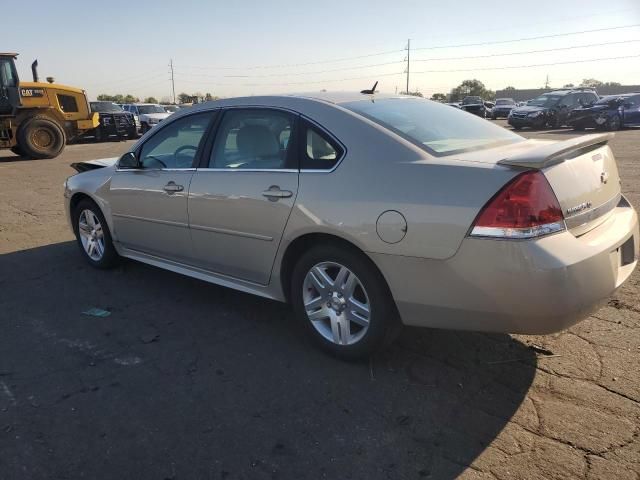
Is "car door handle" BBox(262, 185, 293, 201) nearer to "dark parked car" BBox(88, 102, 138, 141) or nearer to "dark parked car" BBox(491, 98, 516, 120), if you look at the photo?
"dark parked car" BBox(88, 102, 138, 141)

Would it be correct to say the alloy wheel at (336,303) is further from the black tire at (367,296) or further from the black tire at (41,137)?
the black tire at (41,137)

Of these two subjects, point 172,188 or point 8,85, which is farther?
point 8,85

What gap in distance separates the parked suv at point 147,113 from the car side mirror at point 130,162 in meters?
23.4

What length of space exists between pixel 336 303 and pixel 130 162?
2448 mm

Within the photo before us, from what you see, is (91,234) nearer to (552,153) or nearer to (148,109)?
(552,153)

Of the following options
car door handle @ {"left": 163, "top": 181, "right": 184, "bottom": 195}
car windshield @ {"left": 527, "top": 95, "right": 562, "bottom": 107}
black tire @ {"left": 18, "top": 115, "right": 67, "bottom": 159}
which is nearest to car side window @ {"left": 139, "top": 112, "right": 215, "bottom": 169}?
car door handle @ {"left": 163, "top": 181, "right": 184, "bottom": 195}

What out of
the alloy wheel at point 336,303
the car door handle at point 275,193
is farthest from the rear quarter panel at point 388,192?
the alloy wheel at point 336,303

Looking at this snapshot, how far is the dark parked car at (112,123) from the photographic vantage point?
2348cm

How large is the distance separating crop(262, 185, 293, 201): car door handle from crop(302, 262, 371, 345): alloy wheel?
0.49 meters

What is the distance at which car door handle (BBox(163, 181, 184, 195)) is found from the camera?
13.6ft

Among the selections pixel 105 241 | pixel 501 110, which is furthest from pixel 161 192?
pixel 501 110

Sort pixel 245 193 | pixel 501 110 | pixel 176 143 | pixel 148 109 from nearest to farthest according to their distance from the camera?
pixel 245 193, pixel 176 143, pixel 148 109, pixel 501 110

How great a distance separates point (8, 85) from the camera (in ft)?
51.1

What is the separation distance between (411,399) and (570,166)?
4.94 feet
